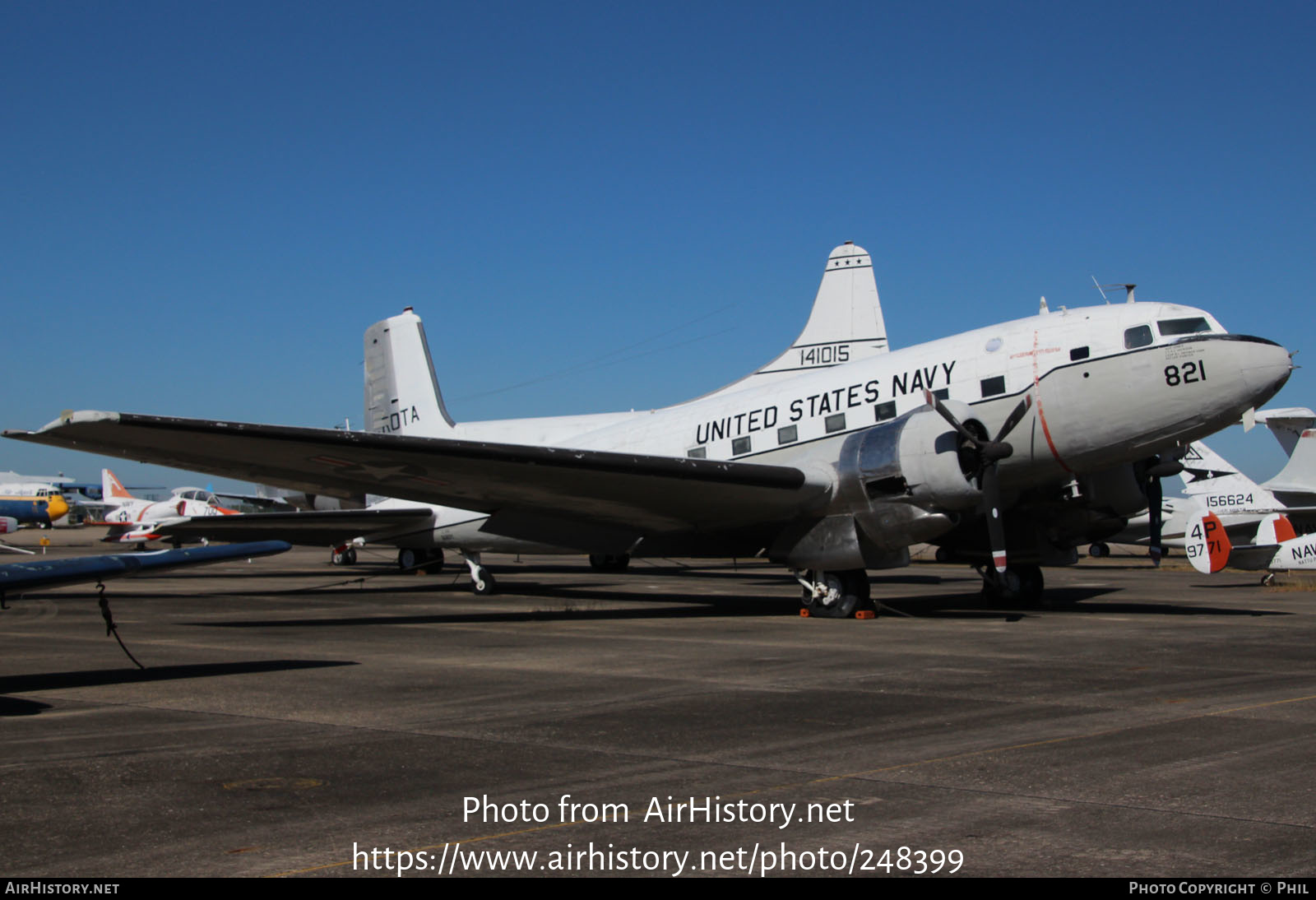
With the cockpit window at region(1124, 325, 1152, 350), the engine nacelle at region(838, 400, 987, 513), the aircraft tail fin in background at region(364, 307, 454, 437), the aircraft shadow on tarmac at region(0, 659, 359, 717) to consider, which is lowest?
the aircraft shadow on tarmac at region(0, 659, 359, 717)

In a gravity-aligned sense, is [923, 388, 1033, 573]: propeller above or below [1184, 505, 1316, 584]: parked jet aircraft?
above

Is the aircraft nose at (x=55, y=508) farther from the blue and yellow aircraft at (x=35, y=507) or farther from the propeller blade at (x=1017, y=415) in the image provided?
the propeller blade at (x=1017, y=415)

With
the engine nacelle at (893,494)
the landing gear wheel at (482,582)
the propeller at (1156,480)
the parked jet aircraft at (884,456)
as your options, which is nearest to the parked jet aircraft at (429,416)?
the landing gear wheel at (482,582)

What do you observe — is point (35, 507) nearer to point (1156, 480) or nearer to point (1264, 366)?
point (1156, 480)

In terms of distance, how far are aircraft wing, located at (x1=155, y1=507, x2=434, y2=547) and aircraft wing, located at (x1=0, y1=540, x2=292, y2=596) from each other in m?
12.3

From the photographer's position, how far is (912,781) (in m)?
6.24

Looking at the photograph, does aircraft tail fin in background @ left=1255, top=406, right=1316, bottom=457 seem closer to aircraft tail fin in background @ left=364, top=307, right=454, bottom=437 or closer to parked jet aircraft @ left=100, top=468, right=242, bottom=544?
aircraft tail fin in background @ left=364, top=307, right=454, bottom=437

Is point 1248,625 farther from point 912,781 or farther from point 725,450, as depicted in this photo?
point 912,781

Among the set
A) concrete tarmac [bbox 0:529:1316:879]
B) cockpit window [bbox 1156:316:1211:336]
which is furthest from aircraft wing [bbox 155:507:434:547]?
cockpit window [bbox 1156:316:1211:336]

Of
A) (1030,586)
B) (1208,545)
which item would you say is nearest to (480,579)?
(1030,586)

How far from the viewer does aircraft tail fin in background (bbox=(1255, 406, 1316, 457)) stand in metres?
38.5

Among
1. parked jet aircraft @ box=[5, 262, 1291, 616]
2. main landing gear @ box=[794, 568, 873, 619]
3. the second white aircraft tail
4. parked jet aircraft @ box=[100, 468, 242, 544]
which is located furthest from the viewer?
parked jet aircraft @ box=[100, 468, 242, 544]

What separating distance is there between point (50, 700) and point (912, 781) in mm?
7361

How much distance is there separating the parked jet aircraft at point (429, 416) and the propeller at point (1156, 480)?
8980mm
